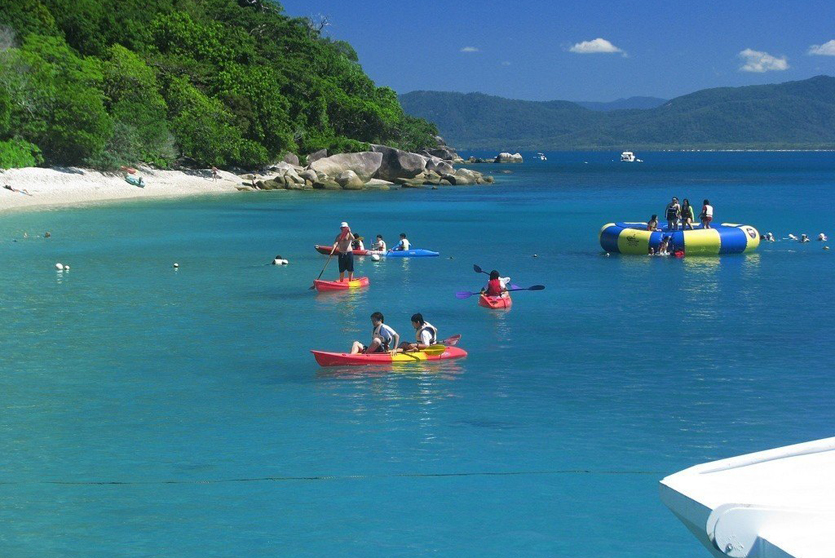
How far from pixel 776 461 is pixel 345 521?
17.8 ft

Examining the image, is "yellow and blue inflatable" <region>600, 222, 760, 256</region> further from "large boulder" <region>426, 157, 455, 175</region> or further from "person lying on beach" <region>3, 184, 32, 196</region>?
"large boulder" <region>426, 157, 455, 175</region>

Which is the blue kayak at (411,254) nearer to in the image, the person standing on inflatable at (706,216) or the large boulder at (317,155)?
the person standing on inflatable at (706,216)

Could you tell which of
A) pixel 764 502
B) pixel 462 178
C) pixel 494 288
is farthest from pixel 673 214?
pixel 462 178

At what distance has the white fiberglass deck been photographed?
6.53m

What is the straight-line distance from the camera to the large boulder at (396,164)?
9081 cm

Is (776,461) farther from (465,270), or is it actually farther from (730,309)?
(465,270)

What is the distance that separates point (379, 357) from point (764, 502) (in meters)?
11.8

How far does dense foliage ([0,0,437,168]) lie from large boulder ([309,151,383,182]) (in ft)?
10.3

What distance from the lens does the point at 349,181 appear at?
82.0m

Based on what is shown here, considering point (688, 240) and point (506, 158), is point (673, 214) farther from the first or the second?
point (506, 158)

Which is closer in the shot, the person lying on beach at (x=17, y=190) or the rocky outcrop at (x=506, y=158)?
the person lying on beach at (x=17, y=190)

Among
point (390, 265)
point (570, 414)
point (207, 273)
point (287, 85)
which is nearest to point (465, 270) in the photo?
point (390, 265)

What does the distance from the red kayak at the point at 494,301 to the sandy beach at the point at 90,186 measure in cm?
3212

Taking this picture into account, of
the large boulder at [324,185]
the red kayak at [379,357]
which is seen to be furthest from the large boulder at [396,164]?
the red kayak at [379,357]
